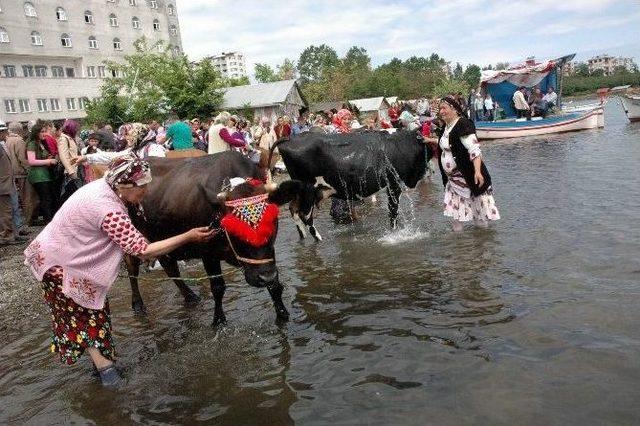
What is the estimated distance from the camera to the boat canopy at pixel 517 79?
23.0 meters

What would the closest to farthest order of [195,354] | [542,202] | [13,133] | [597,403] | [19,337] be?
1. [597,403]
2. [195,354]
3. [19,337]
4. [542,202]
5. [13,133]

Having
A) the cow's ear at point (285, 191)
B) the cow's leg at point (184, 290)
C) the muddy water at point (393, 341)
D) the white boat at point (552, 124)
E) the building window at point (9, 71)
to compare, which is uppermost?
the building window at point (9, 71)

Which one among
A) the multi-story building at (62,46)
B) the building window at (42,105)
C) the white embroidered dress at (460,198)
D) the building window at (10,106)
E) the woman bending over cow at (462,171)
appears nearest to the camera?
the woman bending over cow at (462,171)

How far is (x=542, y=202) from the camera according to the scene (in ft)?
28.2

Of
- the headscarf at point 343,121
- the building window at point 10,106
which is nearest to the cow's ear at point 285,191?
the headscarf at point 343,121

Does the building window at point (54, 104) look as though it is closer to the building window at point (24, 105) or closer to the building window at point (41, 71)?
the building window at point (24, 105)

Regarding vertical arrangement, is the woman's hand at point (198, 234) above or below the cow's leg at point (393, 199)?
above

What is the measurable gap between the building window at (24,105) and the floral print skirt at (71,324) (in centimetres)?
4711

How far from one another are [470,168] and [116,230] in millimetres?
4233

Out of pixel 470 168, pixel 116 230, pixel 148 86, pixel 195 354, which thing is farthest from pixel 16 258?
pixel 148 86

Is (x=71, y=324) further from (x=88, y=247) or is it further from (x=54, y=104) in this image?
(x=54, y=104)

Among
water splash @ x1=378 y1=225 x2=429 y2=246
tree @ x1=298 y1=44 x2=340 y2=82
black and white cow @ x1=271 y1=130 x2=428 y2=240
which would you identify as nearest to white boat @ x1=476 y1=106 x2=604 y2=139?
black and white cow @ x1=271 y1=130 x2=428 y2=240

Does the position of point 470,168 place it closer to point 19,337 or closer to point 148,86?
point 19,337

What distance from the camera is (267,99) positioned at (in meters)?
48.4
